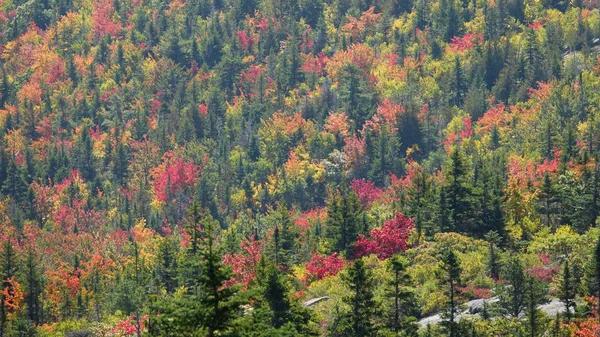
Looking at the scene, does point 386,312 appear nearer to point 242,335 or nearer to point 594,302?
point 594,302

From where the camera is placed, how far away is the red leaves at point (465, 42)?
548 ft

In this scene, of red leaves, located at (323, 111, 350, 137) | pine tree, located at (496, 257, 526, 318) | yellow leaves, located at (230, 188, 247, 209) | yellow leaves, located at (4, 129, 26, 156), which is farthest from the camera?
yellow leaves, located at (4, 129, 26, 156)

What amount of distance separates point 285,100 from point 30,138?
41.2m

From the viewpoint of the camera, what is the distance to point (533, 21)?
168 metres

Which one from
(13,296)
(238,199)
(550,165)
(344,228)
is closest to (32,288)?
(13,296)

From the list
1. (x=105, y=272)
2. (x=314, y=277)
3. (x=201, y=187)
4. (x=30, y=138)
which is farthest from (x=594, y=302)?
(x=30, y=138)

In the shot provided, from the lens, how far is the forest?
73688mm

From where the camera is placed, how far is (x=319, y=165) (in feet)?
519

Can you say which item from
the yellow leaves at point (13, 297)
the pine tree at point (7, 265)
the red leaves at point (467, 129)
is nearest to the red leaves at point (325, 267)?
the yellow leaves at point (13, 297)

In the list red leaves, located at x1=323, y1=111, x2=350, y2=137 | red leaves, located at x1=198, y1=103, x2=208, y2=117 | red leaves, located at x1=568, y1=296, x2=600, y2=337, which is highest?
red leaves, located at x1=198, y1=103, x2=208, y2=117

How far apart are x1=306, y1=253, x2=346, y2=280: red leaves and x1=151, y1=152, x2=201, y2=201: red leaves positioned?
78.7 metres

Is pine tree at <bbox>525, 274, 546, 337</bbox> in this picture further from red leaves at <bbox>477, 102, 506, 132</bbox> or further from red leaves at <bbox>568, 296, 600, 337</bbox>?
red leaves at <bbox>477, 102, 506, 132</bbox>

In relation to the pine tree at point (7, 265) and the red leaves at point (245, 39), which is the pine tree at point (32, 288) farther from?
A: the red leaves at point (245, 39)

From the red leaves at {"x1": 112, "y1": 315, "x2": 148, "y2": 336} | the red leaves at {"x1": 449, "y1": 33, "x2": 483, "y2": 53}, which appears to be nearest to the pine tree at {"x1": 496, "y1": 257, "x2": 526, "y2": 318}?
the red leaves at {"x1": 112, "y1": 315, "x2": 148, "y2": 336}
